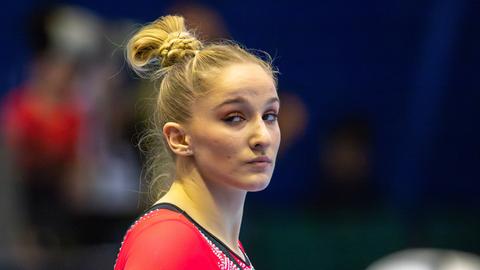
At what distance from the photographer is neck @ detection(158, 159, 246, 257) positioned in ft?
8.68

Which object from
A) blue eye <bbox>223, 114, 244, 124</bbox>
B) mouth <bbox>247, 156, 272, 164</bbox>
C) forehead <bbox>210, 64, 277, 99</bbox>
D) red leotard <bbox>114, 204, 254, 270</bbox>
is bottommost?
red leotard <bbox>114, 204, 254, 270</bbox>

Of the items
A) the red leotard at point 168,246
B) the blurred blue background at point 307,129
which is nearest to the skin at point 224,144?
the red leotard at point 168,246

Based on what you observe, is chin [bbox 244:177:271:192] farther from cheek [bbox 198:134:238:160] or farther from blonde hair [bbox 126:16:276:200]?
blonde hair [bbox 126:16:276:200]

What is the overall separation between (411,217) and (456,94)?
4.80 ft

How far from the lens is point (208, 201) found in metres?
2.68

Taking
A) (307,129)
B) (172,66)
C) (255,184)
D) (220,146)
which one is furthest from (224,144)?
(307,129)

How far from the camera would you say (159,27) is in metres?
2.83

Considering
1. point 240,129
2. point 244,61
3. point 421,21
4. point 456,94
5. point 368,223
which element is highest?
point 421,21

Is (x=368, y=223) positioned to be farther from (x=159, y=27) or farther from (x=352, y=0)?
(x=159, y=27)

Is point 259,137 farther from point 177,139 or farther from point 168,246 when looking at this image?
point 168,246

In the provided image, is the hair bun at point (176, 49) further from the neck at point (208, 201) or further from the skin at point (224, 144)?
the neck at point (208, 201)

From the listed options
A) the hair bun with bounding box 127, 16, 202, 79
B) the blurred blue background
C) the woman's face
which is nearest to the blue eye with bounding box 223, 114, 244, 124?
the woman's face

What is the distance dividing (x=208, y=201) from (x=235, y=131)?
216mm

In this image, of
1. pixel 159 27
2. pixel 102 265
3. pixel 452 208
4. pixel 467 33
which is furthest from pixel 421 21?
pixel 159 27
